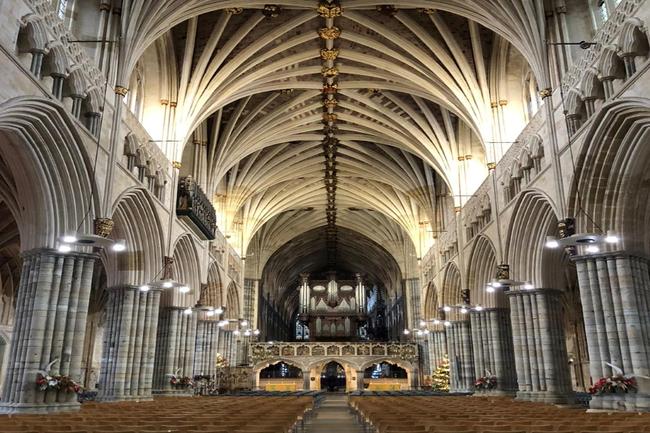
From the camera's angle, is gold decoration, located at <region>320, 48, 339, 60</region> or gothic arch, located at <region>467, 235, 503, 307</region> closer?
gold decoration, located at <region>320, 48, 339, 60</region>

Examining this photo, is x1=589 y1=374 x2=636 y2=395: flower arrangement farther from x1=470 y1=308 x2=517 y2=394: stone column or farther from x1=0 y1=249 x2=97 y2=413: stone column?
A: x1=0 y1=249 x2=97 y2=413: stone column

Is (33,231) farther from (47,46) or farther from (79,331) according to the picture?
(47,46)

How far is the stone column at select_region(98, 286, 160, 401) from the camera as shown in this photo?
1739 cm

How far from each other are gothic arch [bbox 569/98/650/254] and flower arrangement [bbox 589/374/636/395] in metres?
3.06

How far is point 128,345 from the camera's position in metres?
18.0

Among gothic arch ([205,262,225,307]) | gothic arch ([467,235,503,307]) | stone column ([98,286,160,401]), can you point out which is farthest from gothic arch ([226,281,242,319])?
stone column ([98,286,160,401])

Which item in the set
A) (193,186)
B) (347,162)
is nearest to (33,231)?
(193,186)

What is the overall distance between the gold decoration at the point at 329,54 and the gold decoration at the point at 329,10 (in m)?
2.66

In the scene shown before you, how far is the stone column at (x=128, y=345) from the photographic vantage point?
17391 mm

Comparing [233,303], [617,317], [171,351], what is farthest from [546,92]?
[233,303]

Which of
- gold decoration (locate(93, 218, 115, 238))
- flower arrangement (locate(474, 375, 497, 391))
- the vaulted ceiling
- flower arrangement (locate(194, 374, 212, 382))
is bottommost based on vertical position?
flower arrangement (locate(474, 375, 497, 391))

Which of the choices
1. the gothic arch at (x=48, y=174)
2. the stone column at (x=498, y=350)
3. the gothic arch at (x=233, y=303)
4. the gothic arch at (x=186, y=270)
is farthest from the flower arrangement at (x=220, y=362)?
the gothic arch at (x=48, y=174)

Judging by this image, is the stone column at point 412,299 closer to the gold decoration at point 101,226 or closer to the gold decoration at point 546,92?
the gold decoration at point 546,92

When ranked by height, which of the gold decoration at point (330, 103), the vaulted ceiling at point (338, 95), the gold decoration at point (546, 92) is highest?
the gold decoration at point (330, 103)
